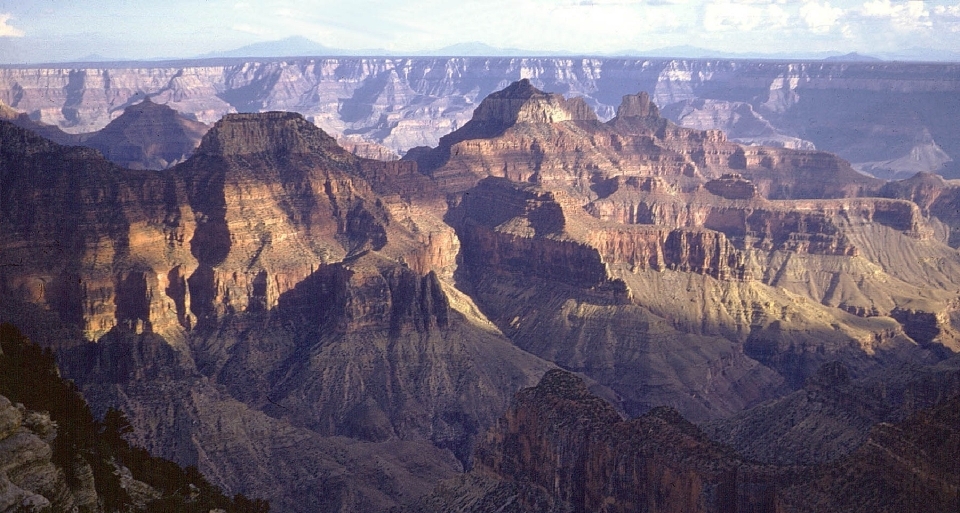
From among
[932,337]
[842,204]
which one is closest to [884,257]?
[842,204]

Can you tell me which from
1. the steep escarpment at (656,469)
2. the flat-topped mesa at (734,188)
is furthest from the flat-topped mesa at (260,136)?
the flat-topped mesa at (734,188)

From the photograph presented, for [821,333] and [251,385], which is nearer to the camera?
[251,385]

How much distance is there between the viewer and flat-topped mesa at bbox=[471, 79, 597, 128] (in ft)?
550

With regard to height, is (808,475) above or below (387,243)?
above

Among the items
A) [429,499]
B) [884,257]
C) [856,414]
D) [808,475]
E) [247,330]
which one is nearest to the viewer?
[808,475]

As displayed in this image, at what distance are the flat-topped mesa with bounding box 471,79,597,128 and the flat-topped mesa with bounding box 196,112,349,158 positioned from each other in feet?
178

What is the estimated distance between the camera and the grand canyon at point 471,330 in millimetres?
51562

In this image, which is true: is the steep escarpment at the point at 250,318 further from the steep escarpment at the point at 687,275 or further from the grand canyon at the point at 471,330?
the steep escarpment at the point at 687,275

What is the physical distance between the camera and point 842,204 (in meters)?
156

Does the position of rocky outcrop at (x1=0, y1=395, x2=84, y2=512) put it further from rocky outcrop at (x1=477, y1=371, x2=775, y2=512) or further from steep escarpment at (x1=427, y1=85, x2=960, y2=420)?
steep escarpment at (x1=427, y1=85, x2=960, y2=420)

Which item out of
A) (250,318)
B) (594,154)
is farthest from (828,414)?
(594,154)

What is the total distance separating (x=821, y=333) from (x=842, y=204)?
4791 cm

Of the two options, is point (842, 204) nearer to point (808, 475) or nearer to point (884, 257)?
point (884, 257)

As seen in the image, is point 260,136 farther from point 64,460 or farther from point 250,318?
point 64,460
